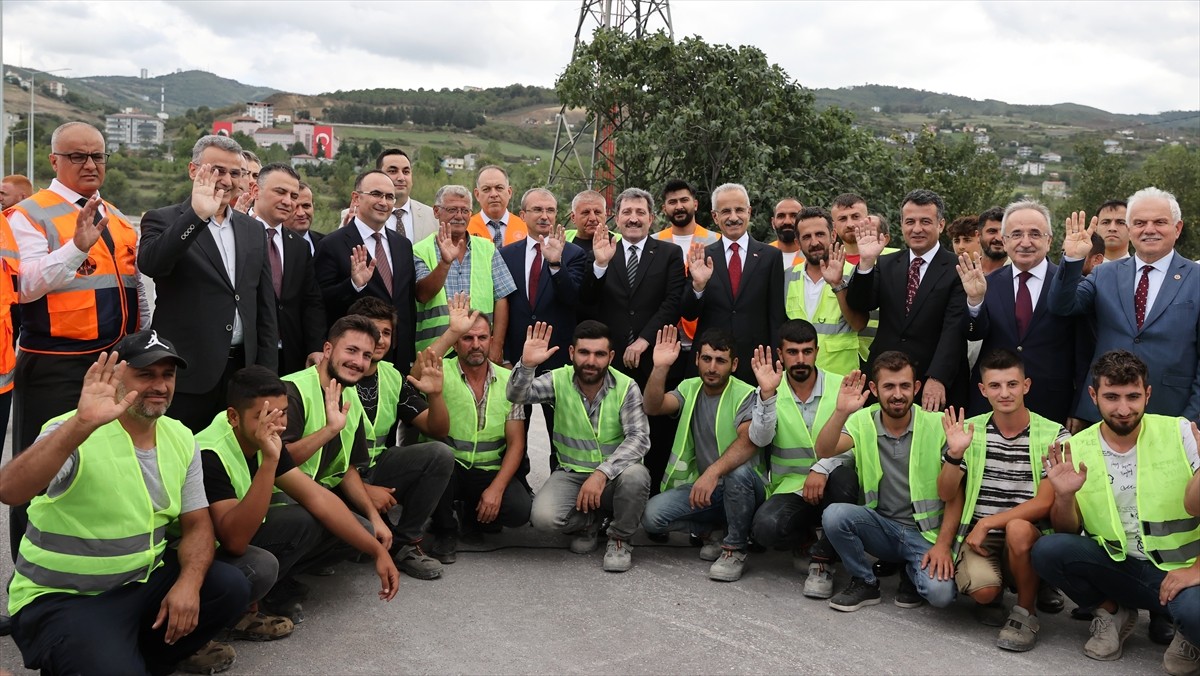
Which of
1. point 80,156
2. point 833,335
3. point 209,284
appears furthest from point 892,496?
point 80,156

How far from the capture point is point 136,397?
158 inches

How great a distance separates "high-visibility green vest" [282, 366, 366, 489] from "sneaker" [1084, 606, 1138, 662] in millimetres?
3827

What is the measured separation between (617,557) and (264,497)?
227 centimetres

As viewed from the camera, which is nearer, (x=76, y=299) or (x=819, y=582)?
(x=76, y=299)

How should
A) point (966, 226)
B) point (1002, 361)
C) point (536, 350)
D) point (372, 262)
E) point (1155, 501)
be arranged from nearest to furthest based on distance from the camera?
point (1155, 501), point (1002, 361), point (536, 350), point (372, 262), point (966, 226)

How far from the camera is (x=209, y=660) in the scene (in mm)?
4473

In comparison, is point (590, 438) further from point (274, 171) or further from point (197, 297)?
point (274, 171)

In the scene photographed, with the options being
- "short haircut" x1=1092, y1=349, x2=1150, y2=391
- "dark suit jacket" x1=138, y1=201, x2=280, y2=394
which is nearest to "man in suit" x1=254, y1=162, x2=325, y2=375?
"dark suit jacket" x1=138, y1=201, x2=280, y2=394

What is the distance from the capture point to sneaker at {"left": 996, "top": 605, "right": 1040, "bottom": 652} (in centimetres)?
500

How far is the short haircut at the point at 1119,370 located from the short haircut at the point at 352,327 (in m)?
3.68

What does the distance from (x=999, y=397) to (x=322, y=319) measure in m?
3.90

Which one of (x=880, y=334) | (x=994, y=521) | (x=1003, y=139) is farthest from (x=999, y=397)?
(x=1003, y=139)

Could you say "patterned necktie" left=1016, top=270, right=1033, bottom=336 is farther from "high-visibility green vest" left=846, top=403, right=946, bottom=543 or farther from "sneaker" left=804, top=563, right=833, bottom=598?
"sneaker" left=804, top=563, right=833, bottom=598

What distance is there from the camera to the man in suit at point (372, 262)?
657 cm
